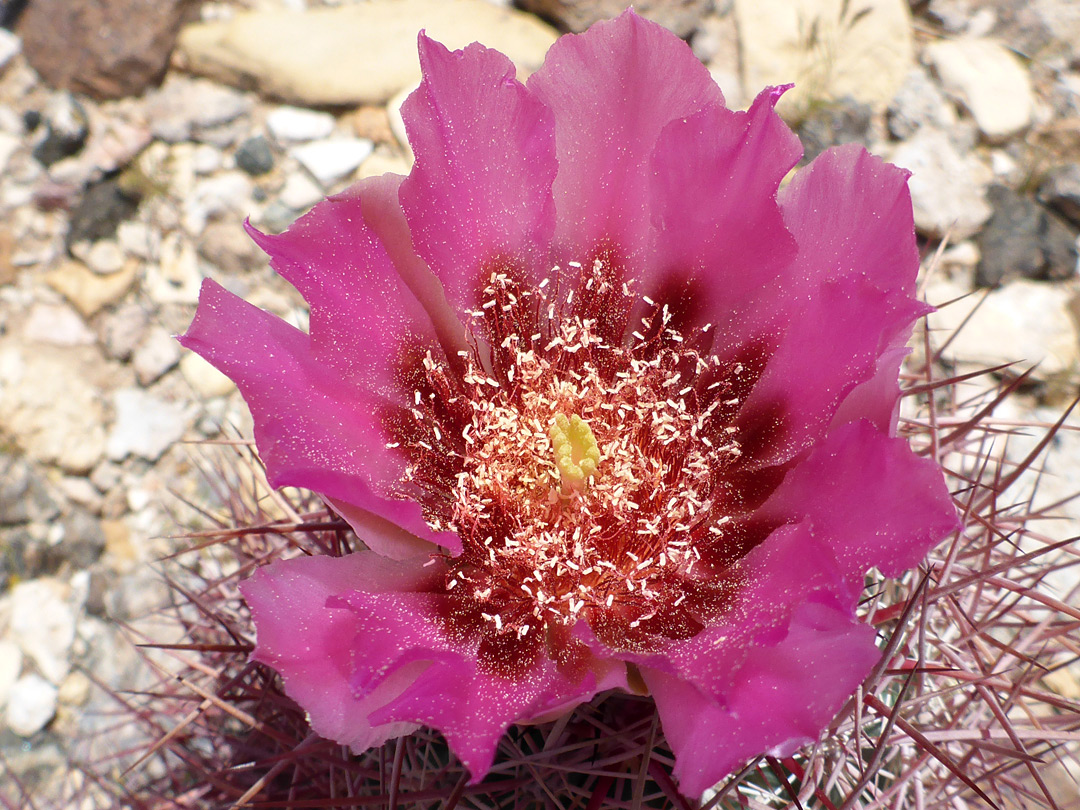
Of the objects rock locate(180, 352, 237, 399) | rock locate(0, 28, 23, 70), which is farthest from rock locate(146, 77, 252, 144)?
rock locate(180, 352, 237, 399)

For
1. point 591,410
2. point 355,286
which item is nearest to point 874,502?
point 591,410

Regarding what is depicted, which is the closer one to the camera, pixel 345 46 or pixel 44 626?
pixel 44 626

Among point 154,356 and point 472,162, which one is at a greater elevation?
point 472,162

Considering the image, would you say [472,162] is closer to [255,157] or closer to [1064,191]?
[255,157]

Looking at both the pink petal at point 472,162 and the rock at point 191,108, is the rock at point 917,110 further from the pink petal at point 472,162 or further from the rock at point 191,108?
the pink petal at point 472,162

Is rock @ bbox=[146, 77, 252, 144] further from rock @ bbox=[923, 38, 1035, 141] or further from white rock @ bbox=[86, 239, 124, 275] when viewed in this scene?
rock @ bbox=[923, 38, 1035, 141]

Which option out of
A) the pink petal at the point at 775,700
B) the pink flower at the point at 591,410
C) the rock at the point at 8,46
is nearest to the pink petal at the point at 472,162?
the pink flower at the point at 591,410
